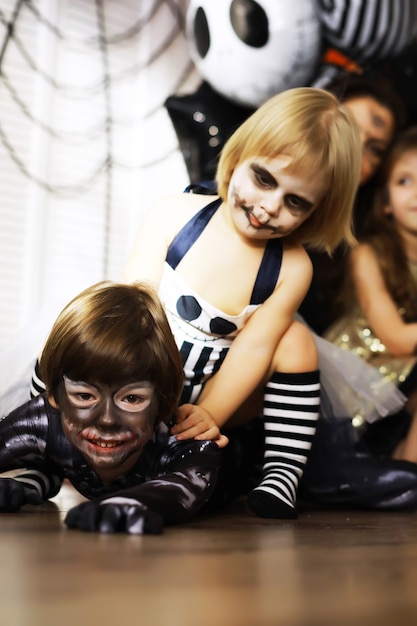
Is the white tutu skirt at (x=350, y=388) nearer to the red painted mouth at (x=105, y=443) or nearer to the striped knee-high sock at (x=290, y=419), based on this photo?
the striped knee-high sock at (x=290, y=419)

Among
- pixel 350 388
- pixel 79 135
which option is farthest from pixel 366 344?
pixel 79 135

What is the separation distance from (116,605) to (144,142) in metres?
2.21

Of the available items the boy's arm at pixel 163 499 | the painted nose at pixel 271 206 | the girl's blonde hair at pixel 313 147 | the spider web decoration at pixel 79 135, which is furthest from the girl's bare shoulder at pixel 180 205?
the spider web decoration at pixel 79 135

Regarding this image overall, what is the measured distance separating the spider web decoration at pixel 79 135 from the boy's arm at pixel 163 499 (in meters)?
1.32

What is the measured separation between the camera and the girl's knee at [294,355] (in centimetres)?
112

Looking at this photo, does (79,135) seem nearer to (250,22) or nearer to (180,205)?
(250,22)

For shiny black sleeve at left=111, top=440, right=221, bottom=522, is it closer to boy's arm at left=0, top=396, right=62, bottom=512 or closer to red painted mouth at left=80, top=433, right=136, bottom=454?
red painted mouth at left=80, top=433, right=136, bottom=454

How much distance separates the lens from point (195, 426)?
983 millimetres

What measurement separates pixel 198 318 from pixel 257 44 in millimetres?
795

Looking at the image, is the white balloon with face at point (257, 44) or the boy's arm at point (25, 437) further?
the white balloon with face at point (257, 44)

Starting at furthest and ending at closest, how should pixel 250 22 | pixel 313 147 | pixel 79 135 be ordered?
pixel 79 135, pixel 250 22, pixel 313 147

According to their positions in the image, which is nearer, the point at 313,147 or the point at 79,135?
the point at 313,147


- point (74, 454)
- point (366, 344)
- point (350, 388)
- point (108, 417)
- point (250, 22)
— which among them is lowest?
point (366, 344)

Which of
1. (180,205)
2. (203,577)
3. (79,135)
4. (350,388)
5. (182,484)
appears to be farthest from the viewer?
(79,135)
